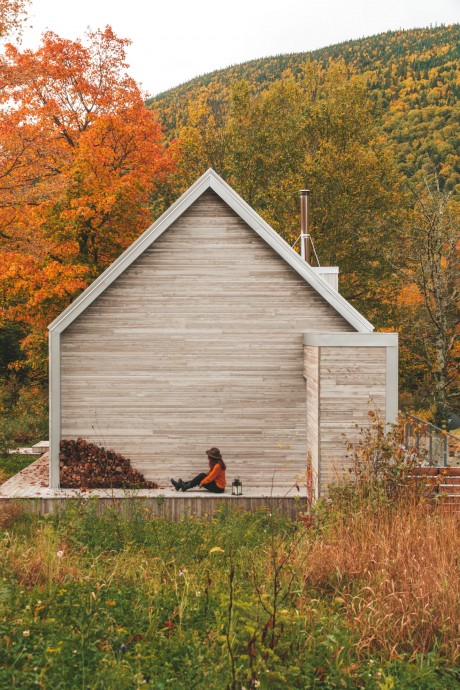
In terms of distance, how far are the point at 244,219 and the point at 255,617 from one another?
8.76 meters

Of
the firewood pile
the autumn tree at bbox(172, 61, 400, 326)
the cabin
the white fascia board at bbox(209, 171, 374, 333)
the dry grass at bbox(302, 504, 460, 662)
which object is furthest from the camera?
the autumn tree at bbox(172, 61, 400, 326)

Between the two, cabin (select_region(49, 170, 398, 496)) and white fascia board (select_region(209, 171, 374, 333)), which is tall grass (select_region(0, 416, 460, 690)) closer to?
cabin (select_region(49, 170, 398, 496))

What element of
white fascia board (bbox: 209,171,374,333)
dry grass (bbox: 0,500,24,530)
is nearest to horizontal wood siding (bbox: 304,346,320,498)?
white fascia board (bbox: 209,171,374,333)

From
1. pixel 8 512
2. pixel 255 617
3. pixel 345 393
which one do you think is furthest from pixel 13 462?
pixel 255 617

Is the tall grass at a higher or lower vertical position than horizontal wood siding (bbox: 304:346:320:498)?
lower

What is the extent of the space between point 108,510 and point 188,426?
2.91m

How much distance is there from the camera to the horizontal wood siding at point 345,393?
967 cm

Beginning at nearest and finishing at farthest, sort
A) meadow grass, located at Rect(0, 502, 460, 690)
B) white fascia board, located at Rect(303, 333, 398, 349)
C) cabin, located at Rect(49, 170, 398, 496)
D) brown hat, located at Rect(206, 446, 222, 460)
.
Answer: meadow grass, located at Rect(0, 502, 460, 690) → white fascia board, located at Rect(303, 333, 398, 349) → brown hat, located at Rect(206, 446, 222, 460) → cabin, located at Rect(49, 170, 398, 496)

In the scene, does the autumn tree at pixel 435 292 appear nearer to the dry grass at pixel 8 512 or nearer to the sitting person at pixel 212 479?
the sitting person at pixel 212 479

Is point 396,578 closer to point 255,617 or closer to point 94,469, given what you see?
point 255,617

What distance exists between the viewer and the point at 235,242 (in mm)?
12312

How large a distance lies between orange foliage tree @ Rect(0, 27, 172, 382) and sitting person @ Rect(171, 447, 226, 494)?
7.69 metres

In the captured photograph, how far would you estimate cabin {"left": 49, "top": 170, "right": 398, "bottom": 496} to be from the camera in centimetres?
1229

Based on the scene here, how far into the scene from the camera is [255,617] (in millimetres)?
4488
